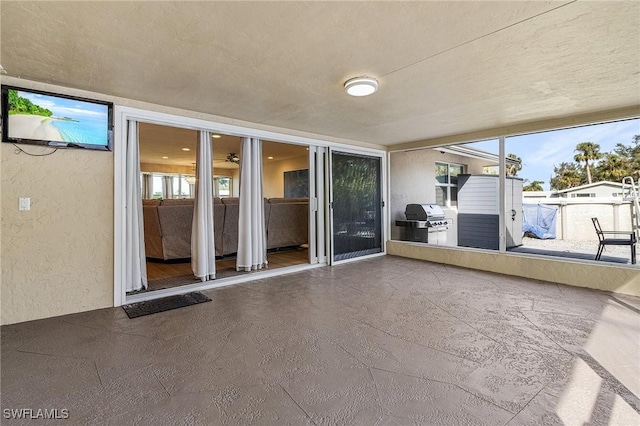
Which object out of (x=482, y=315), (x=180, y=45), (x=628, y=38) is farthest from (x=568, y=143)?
(x=180, y=45)

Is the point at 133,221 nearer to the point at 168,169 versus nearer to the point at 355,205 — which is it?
the point at 355,205

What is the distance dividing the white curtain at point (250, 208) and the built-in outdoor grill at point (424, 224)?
3.21 m

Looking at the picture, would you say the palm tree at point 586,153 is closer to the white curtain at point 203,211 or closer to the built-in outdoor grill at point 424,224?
the built-in outdoor grill at point 424,224

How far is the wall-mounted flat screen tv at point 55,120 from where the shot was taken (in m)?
2.61

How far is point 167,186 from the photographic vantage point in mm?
10195

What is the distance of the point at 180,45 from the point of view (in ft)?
6.85

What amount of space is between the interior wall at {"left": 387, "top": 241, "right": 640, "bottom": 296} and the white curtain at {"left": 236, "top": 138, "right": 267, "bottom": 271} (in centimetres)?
309

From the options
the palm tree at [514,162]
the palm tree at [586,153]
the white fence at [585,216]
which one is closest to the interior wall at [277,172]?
the palm tree at [514,162]

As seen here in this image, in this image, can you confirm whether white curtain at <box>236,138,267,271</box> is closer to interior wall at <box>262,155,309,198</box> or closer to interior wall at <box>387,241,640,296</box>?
interior wall at <box>387,241,640,296</box>

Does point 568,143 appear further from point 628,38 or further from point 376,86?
point 376,86

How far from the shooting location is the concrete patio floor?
1554 mm

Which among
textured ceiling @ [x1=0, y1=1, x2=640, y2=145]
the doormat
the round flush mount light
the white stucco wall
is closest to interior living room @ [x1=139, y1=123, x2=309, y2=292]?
the doormat

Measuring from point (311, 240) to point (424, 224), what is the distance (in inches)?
94.9

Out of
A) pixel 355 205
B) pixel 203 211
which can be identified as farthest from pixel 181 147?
pixel 355 205
